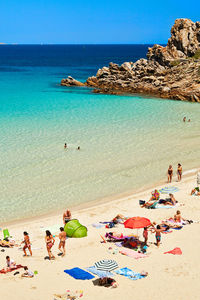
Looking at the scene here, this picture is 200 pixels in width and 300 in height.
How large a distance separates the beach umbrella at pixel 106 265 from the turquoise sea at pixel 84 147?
7376 mm

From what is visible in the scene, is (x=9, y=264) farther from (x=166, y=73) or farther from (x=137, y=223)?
(x=166, y=73)

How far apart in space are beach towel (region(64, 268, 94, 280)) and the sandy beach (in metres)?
0.17

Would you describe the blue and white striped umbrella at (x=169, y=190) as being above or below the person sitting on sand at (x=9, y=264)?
above

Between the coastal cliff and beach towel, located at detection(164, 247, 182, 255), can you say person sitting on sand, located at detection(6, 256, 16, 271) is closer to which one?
beach towel, located at detection(164, 247, 182, 255)

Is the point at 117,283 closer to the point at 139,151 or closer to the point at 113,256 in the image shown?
the point at 113,256

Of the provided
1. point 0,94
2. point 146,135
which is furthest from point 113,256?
point 0,94

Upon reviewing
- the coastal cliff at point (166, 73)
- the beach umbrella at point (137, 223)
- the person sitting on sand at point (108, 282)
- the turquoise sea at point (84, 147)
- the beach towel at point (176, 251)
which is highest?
the coastal cliff at point (166, 73)

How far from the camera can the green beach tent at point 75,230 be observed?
54.9ft

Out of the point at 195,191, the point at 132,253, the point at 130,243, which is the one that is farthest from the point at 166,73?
the point at 132,253

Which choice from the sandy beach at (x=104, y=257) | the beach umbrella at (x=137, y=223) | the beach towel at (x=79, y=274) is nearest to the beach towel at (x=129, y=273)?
the sandy beach at (x=104, y=257)

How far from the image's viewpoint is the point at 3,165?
2691 cm

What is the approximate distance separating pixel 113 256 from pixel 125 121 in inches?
1094

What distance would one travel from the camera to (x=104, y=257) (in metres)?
14.7

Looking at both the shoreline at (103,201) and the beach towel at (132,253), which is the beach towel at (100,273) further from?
the shoreline at (103,201)
